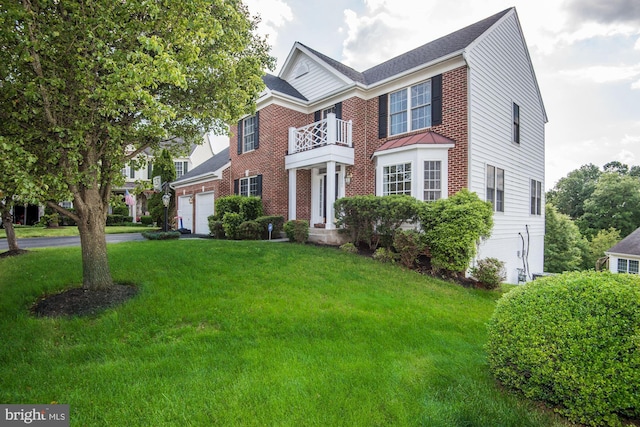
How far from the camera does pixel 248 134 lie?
15133 millimetres

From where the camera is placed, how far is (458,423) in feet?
8.64

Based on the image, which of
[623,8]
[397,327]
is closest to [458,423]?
[397,327]

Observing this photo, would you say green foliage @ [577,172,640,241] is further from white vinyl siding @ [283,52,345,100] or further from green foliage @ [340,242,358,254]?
green foliage @ [340,242,358,254]

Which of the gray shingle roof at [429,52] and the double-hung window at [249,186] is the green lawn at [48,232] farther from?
the gray shingle roof at [429,52]

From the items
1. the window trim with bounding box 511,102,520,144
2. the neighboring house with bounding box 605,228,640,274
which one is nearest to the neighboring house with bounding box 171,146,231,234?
the window trim with bounding box 511,102,520,144

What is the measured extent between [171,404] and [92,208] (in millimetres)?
4300

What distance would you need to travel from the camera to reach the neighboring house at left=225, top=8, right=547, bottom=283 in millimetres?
9781

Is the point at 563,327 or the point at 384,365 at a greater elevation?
the point at 563,327

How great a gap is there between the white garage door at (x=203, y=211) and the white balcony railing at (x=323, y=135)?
6441 mm

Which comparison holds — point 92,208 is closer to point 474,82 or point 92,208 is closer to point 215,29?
point 215,29

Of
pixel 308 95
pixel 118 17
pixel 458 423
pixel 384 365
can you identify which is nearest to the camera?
pixel 458 423

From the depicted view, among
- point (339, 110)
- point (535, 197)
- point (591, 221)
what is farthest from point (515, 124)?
point (591, 221)

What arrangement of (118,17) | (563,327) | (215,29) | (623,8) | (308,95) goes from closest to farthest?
1. (563,327)
2. (118,17)
3. (215,29)
4. (623,8)
5. (308,95)

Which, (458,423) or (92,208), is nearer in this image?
(458,423)
